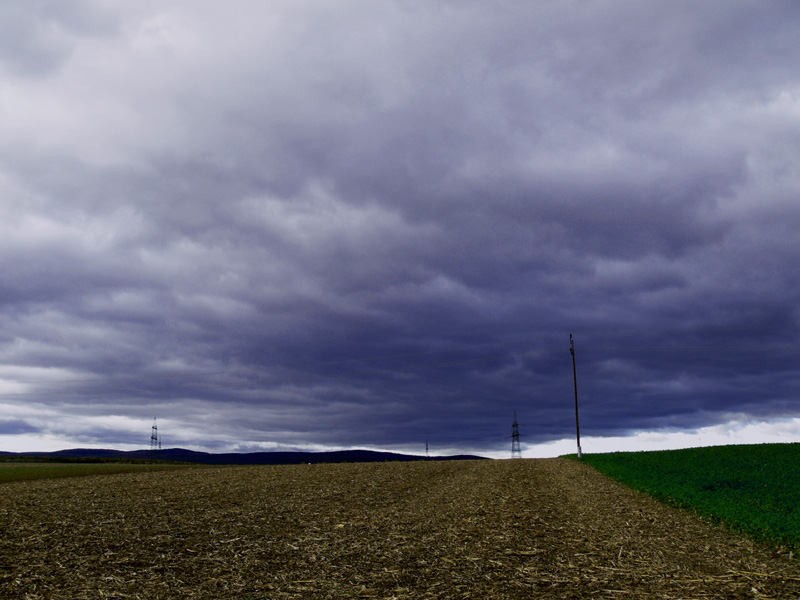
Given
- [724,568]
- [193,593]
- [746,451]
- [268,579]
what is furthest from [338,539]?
[746,451]

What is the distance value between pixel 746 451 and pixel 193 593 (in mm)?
58356

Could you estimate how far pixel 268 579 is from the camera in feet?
45.2

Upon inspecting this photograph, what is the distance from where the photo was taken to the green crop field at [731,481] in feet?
70.5

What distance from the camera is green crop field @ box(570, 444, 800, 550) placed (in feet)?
70.5

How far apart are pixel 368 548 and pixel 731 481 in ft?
90.1

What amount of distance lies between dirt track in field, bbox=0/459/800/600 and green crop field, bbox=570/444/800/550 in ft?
5.08

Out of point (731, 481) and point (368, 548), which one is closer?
point (368, 548)

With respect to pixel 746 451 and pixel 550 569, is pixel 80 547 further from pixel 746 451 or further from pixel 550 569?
pixel 746 451

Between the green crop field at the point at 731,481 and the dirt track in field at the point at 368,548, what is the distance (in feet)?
5.08

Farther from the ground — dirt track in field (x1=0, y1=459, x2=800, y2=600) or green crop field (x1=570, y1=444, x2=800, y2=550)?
dirt track in field (x1=0, y1=459, x2=800, y2=600)

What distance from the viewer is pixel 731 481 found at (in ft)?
114

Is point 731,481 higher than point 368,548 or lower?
lower

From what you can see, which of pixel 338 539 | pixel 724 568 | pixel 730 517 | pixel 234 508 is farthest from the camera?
pixel 234 508

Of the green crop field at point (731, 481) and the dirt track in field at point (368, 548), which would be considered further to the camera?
the green crop field at point (731, 481)
